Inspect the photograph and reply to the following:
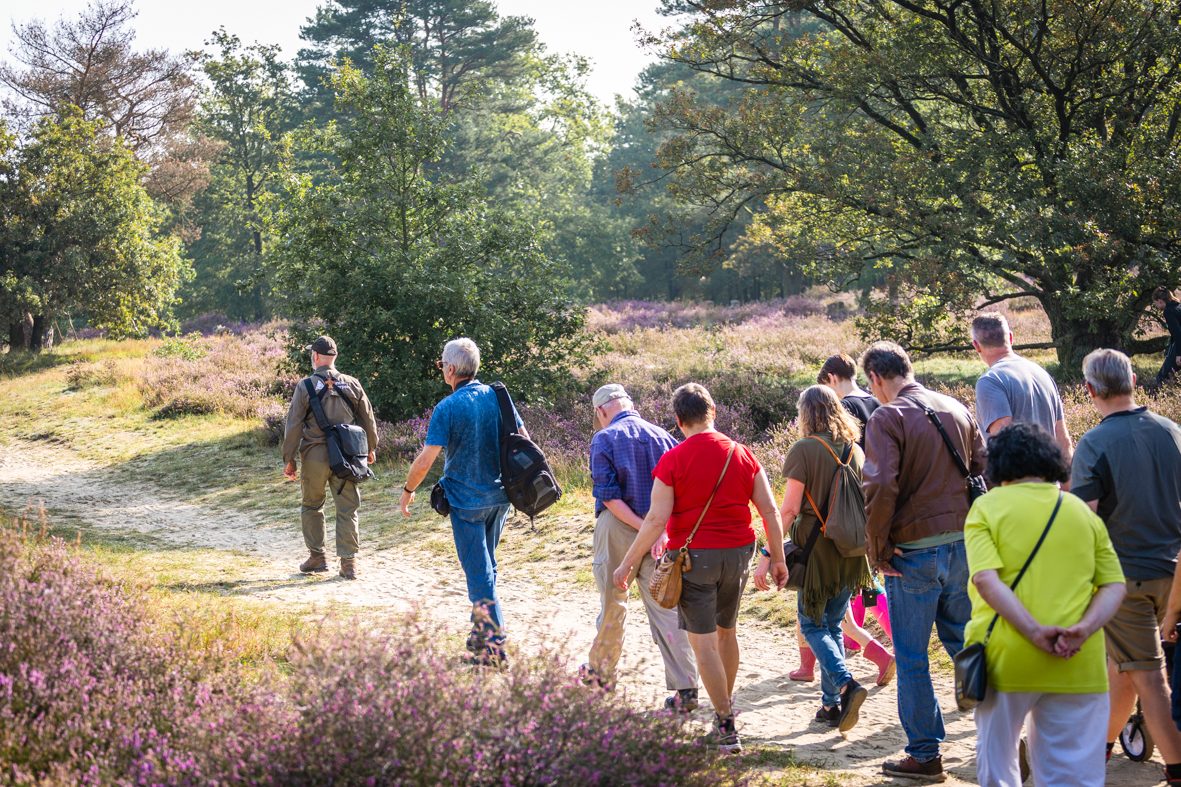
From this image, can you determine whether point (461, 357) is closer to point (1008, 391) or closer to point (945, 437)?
point (945, 437)

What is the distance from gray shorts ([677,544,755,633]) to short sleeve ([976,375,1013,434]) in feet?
4.86

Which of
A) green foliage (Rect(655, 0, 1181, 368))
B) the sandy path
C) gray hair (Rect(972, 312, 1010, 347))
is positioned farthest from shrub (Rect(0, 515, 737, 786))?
green foliage (Rect(655, 0, 1181, 368))

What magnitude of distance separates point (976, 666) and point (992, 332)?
2.56 meters

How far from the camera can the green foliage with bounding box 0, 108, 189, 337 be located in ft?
94.7

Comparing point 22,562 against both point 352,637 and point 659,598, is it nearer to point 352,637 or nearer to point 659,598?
point 352,637

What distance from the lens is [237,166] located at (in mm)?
49844

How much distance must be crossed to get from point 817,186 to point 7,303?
21.8 meters

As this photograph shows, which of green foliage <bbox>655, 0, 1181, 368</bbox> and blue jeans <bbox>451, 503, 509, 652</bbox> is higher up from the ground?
green foliage <bbox>655, 0, 1181, 368</bbox>

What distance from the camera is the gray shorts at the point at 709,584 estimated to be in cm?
532

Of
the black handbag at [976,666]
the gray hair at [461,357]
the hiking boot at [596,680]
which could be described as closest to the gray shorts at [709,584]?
the hiking boot at [596,680]

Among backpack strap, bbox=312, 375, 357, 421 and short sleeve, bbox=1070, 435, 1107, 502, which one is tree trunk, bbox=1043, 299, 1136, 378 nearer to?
backpack strap, bbox=312, 375, 357, 421

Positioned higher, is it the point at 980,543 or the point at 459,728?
the point at 980,543

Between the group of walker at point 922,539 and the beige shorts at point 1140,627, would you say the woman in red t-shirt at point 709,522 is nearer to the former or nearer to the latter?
the group of walker at point 922,539

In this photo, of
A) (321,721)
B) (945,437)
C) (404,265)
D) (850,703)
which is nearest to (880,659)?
(850,703)
